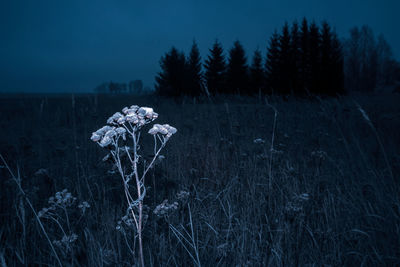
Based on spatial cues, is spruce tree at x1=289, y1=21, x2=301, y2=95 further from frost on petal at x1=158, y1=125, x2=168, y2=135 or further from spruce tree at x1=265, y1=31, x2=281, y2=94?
frost on petal at x1=158, y1=125, x2=168, y2=135

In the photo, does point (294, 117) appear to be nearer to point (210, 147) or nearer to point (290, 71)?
point (210, 147)

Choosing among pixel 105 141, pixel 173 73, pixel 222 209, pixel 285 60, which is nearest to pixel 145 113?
pixel 105 141

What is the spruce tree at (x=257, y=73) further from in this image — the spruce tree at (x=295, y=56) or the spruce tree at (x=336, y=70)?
the spruce tree at (x=336, y=70)

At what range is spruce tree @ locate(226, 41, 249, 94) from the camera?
30500 millimetres

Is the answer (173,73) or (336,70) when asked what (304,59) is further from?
(173,73)

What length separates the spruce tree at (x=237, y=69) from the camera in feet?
100

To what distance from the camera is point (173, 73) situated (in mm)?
28281

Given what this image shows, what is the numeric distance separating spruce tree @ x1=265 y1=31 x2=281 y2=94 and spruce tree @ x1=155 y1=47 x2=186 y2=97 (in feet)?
36.0

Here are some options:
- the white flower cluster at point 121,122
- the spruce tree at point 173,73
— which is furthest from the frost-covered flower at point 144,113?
the spruce tree at point 173,73

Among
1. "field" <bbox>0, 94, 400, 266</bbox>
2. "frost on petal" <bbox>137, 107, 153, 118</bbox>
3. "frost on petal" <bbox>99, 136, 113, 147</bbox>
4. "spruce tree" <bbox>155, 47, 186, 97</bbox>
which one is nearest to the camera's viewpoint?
"frost on petal" <bbox>99, 136, 113, 147</bbox>

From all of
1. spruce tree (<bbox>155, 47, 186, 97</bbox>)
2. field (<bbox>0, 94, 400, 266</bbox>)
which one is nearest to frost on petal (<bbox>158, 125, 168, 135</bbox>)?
field (<bbox>0, 94, 400, 266</bbox>)

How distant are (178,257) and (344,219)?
1.33 metres

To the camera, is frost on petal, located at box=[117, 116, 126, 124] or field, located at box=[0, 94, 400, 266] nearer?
frost on petal, located at box=[117, 116, 126, 124]

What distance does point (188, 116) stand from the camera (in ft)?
24.5
